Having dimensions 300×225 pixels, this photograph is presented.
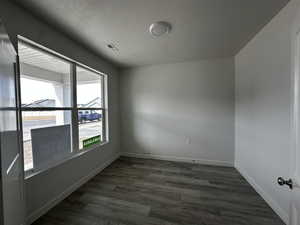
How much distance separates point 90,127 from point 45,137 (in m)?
0.92

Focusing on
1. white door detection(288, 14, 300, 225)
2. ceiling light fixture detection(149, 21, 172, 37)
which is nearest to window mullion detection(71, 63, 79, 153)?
ceiling light fixture detection(149, 21, 172, 37)

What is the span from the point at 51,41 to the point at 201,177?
3.41 meters

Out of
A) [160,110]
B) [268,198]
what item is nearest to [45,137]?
[160,110]

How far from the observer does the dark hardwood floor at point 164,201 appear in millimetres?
1551

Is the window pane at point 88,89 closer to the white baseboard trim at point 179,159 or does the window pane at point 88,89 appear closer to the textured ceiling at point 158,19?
the textured ceiling at point 158,19

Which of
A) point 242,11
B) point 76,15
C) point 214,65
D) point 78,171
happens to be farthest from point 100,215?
point 214,65

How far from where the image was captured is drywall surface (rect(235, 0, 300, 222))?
4.80 ft

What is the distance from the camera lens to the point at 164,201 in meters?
1.86

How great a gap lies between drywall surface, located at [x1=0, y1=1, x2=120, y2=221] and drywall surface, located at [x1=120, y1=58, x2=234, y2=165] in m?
0.97

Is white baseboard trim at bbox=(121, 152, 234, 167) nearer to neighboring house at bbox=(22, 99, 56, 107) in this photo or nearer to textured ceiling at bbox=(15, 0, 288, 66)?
neighboring house at bbox=(22, 99, 56, 107)

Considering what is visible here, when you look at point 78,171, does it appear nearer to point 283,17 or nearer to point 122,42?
point 122,42

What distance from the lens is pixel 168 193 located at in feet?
6.68

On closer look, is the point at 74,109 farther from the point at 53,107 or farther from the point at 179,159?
the point at 179,159

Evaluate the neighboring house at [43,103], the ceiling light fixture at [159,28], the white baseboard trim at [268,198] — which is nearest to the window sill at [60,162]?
the neighboring house at [43,103]
